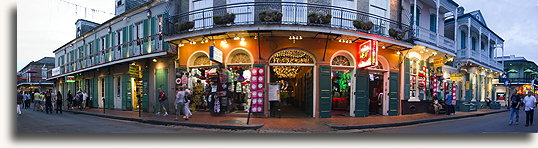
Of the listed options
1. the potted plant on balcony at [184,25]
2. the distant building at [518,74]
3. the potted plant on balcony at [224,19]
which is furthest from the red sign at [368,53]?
the distant building at [518,74]

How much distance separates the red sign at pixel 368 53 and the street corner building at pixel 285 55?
0.13ft

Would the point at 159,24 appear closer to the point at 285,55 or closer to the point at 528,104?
the point at 285,55

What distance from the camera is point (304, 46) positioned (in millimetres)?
10234

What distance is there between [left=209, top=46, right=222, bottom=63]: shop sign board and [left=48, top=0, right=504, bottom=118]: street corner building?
8 cm

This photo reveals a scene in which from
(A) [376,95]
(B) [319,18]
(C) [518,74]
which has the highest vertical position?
(B) [319,18]

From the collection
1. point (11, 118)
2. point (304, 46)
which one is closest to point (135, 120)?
point (11, 118)

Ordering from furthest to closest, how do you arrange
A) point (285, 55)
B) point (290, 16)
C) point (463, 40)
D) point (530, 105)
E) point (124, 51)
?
point (463, 40), point (124, 51), point (285, 55), point (290, 16), point (530, 105)

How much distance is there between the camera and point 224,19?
31.8 ft

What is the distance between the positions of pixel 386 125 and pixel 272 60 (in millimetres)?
4853

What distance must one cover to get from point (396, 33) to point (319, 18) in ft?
12.5

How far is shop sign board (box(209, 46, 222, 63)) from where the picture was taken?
31.1 feet

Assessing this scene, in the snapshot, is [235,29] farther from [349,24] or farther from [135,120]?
[135,120]

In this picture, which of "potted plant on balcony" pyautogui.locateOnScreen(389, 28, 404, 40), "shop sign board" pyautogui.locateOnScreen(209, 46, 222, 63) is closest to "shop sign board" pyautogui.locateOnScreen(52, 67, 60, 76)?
"shop sign board" pyautogui.locateOnScreen(209, 46, 222, 63)

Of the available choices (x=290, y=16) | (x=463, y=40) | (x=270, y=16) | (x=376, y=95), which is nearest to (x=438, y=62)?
(x=376, y=95)
